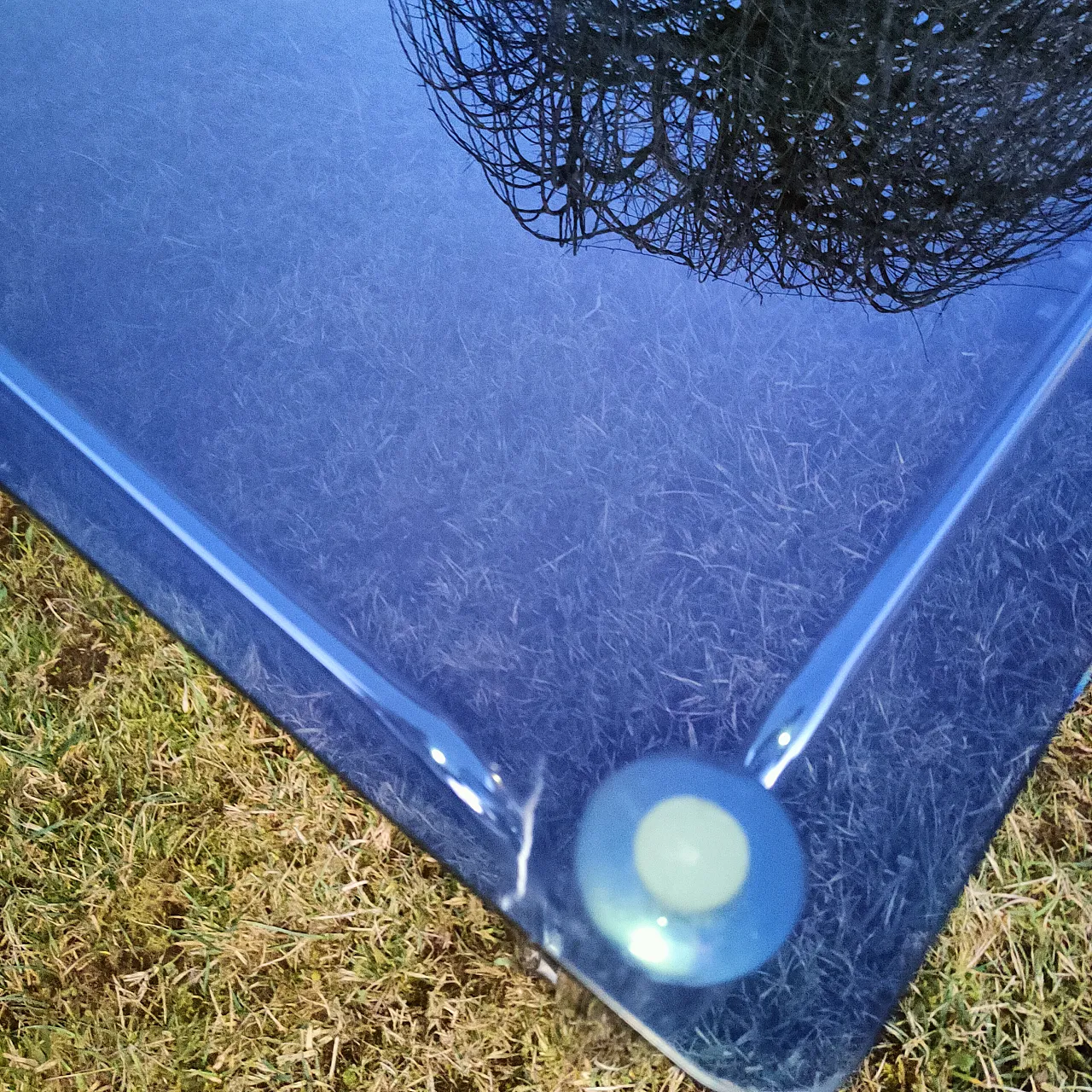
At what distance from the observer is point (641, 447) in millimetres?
803

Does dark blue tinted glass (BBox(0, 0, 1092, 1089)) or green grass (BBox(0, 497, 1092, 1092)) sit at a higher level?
dark blue tinted glass (BBox(0, 0, 1092, 1089))

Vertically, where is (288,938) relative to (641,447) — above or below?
below

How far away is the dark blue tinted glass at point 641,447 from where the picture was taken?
62 cm

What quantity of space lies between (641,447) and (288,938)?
44 centimetres

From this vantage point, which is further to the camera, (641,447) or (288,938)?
(641,447)

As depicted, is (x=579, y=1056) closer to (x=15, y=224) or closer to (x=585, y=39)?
(x=585, y=39)

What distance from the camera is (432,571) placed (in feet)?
2.52

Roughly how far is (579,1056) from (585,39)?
0.63 meters

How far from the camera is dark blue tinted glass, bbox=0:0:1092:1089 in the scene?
24.6 inches

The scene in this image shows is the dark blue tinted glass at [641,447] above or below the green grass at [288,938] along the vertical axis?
above

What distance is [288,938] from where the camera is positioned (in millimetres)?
699

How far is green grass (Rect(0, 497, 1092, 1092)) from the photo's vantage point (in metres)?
0.65

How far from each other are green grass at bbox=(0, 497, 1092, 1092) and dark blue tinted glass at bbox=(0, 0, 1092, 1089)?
0.04 metres

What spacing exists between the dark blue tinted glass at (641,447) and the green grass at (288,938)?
0.04 meters
